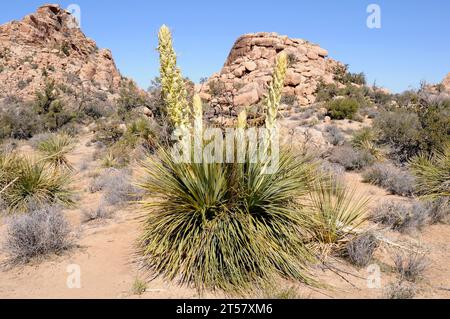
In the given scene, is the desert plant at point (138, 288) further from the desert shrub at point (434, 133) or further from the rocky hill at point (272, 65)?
the rocky hill at point (272, 65)

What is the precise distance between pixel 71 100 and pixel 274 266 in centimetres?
2734

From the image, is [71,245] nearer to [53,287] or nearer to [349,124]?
[53,287]

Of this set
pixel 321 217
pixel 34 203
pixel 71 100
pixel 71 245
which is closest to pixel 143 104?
pixel 71 100

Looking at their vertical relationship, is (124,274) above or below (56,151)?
below

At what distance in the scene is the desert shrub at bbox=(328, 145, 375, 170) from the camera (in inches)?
439

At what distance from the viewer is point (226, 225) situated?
409 cm

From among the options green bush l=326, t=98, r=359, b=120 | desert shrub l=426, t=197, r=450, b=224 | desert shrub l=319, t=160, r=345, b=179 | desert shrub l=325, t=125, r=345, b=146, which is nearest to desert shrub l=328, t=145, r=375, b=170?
desert shrub l=319, t=160, r=345, b=179

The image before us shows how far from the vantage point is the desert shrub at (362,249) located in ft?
15.7

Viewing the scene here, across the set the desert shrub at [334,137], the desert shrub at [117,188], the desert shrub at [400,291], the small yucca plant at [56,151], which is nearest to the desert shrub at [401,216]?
the desert shrub at [400,291]

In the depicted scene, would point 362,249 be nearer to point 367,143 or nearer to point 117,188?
point 117,188

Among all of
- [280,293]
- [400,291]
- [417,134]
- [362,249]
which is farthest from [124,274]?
[417,134]

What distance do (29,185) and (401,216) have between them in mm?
7262

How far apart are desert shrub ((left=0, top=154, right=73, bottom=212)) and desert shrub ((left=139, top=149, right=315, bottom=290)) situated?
3985mm

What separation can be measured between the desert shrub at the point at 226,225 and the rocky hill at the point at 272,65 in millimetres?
22024
